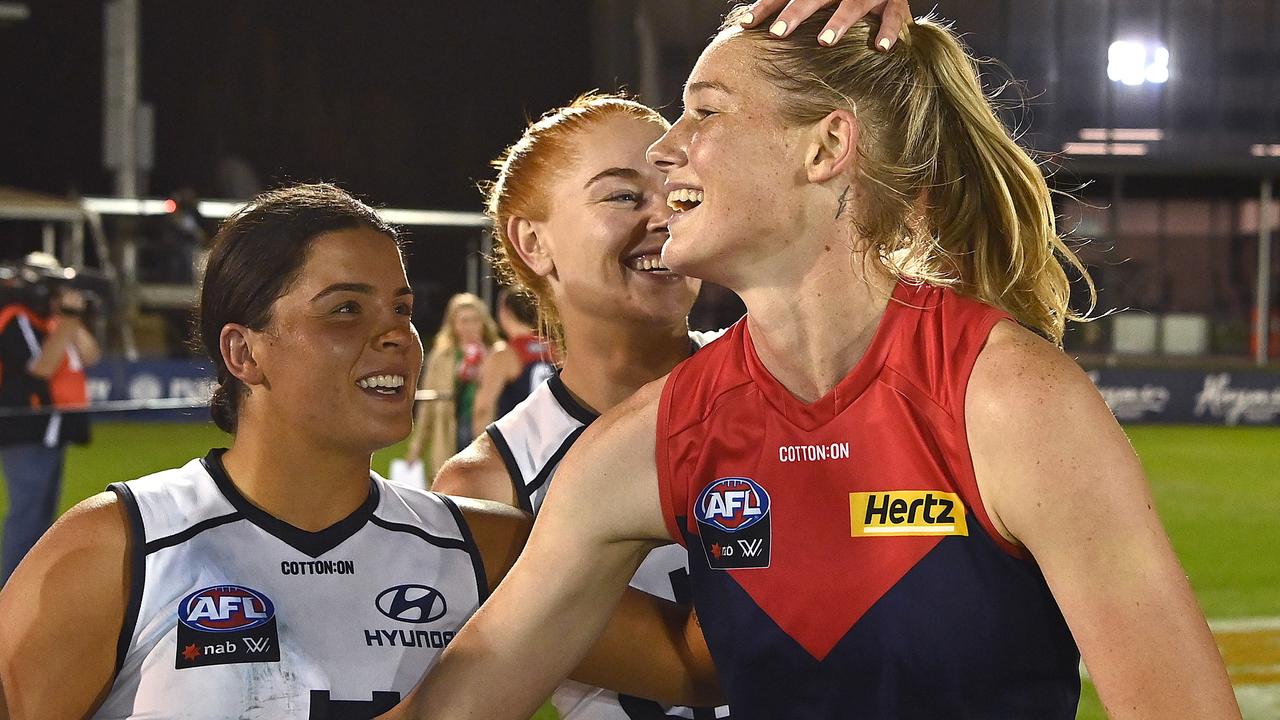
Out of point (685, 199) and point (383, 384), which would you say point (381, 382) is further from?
point (685, 199)

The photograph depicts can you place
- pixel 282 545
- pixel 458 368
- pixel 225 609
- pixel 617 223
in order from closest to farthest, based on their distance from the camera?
1. pixel 225 609
2. pixel 282 545
3. pixel 617 223
4. pixel 458 368

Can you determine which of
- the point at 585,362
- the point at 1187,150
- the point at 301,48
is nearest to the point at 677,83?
the point at 301,48

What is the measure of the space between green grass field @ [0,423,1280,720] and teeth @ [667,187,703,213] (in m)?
4.47

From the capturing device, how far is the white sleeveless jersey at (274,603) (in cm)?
205

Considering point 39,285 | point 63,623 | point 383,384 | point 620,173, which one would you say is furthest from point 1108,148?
point 63,623

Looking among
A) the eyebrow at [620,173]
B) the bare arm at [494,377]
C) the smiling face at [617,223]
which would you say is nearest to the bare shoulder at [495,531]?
the smiling face at [617,223]

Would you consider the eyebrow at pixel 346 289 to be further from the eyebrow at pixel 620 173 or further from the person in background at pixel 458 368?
the person in background at pixel 458 368

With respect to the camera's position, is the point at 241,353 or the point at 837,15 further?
the point at 241,353

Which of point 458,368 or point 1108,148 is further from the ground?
point 1108,148

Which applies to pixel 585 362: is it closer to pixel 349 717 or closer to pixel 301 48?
pixel 349 717

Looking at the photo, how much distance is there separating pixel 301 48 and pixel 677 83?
30.4ft

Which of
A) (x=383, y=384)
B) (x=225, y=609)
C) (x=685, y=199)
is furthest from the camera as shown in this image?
(x=383, y=384)

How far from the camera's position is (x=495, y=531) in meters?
2.34

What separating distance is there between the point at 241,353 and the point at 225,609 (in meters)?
0.44
